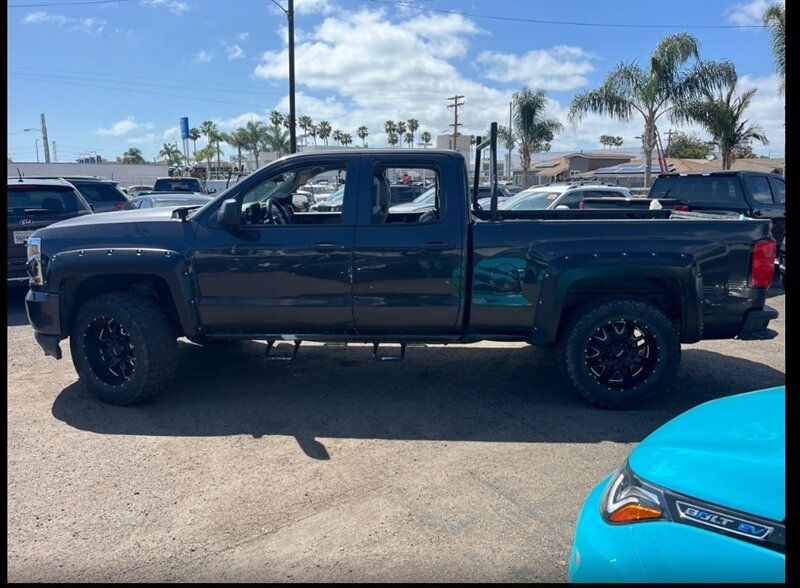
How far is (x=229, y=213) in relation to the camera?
498cm

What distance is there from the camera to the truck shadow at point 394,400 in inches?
188

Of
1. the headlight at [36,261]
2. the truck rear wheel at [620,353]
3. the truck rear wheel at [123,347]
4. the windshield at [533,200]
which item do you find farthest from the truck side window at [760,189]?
the headlight at [36,261]

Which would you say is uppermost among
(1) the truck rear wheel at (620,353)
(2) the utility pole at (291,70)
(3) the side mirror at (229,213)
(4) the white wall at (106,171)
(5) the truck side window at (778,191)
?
(2) the utility pole at (291,70)

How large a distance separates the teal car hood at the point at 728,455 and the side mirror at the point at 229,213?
11.6ft

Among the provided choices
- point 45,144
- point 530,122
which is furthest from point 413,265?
point 45,144

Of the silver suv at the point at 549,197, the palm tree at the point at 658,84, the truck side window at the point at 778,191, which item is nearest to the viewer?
the truck side window at the point at 778,191

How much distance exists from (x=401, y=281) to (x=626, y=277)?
1747mm

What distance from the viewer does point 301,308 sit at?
5.17 metres

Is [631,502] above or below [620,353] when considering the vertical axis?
above

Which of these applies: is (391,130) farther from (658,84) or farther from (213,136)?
(658,84)

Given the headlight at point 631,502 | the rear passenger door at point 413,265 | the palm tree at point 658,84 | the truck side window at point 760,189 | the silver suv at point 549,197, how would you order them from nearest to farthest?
the headlight at point 631,502, the rear passenger door at point 413,265, the truck side window at point 760,189, the silver suv at point 549,197, the palm tree at point 658,84

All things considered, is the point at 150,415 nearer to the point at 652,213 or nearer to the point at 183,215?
the point at 183,215

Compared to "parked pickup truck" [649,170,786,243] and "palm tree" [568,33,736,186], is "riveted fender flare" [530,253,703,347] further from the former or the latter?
"palm tree" [568,33,736,186]

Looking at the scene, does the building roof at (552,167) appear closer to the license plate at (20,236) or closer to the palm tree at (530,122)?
the palm tree at (530,122)
